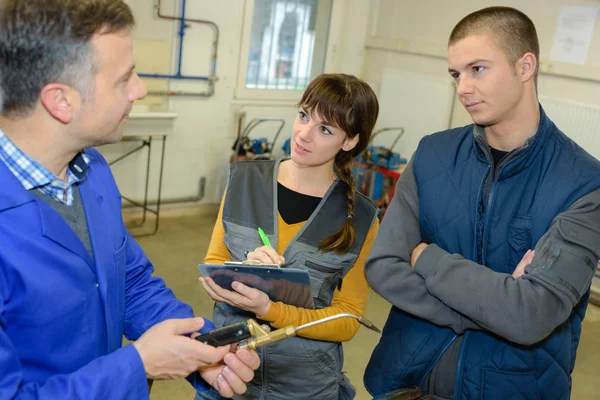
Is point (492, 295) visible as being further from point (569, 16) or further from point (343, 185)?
point (569, 16)

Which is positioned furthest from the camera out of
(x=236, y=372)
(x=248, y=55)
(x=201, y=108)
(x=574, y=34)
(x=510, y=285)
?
(x=248, y=55)

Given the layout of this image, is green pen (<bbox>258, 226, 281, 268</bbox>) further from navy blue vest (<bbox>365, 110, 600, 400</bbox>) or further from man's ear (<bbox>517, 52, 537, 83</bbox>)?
man's ear (<bbox>517, 52, 537, 83</bbox>)

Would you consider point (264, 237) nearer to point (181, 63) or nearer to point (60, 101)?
point (60, 101)

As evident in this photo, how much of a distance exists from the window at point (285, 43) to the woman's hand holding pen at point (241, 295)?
403 cm

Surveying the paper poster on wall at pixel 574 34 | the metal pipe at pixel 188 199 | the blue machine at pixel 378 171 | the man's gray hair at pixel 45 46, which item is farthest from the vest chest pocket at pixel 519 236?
the metal pipe at pixel 188 199

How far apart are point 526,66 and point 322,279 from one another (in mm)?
819

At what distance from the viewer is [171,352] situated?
1146mm

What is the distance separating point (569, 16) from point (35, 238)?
4.45m

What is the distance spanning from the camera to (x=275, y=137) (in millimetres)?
5605

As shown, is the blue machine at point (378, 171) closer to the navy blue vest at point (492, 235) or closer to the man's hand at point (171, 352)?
the navy blue vest at point (492, 235)

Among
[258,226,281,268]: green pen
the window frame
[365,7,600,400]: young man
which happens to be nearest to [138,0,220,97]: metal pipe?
the window frame

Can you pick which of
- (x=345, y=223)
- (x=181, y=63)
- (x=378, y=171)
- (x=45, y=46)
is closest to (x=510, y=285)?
(x=345, y=223)

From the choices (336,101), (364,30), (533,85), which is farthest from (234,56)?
(533,85)

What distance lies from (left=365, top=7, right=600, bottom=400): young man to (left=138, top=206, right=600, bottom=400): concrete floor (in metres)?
1.59
